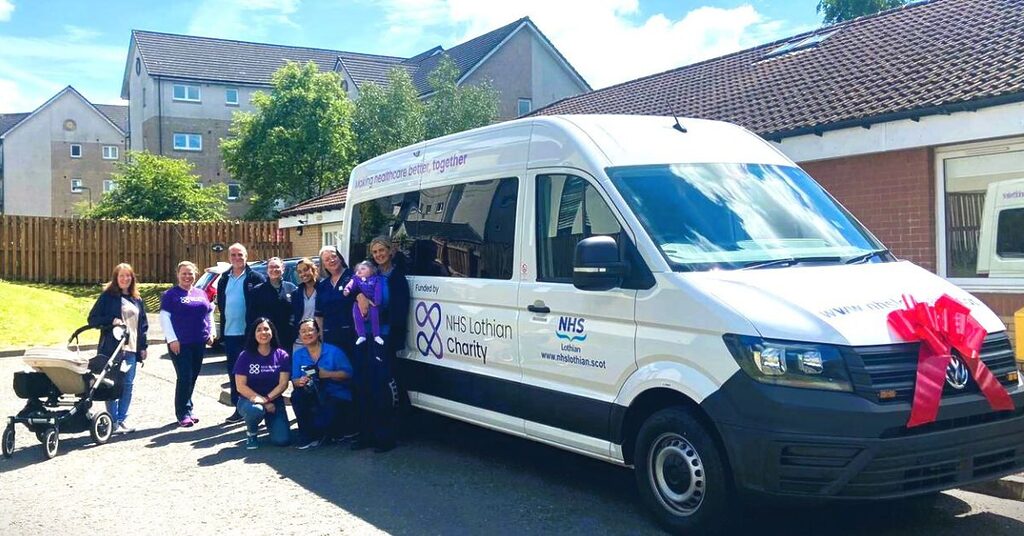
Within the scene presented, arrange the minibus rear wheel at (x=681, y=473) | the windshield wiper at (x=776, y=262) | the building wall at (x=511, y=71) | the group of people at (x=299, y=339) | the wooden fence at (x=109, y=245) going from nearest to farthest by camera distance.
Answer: the minibus rear wheel at (x=681, y=473), the windshield wiper at (x=776, y=262), the group of people at (x=299, y=339), the wooden fence at (x=109, y=245), the building wall at (x=511, y=71)

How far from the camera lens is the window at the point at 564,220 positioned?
6.04 meters

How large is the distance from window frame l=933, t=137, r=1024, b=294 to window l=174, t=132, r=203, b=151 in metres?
47.7

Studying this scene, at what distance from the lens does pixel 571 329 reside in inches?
240

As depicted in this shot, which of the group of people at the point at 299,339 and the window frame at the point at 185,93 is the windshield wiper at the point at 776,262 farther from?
the window frame at the point at 185,93

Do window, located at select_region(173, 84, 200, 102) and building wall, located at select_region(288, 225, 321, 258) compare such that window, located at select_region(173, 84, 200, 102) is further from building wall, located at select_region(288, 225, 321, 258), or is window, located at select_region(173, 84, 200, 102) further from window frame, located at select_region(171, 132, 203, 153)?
building wall, located at select_region(288, 225, 321, 258)

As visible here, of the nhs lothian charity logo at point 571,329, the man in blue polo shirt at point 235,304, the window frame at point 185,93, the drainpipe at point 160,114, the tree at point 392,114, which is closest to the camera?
the nhs lothian charity logo at point 571,329

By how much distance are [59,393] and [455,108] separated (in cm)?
2535

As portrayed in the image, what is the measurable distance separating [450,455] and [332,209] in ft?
59.1

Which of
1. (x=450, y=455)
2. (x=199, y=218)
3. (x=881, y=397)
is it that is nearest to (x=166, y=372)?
(x=450, y=455)

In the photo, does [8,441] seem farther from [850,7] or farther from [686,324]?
[850,7]

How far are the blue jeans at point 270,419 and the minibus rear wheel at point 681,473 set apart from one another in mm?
4175

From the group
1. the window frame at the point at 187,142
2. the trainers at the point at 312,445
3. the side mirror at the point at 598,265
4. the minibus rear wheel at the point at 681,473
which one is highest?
Answer: the window frame at the point at 187,142

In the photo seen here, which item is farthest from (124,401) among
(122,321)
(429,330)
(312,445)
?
(429,330)

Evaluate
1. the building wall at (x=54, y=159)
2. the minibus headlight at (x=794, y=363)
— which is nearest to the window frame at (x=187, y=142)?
the building wall at (x=54, y=159)
